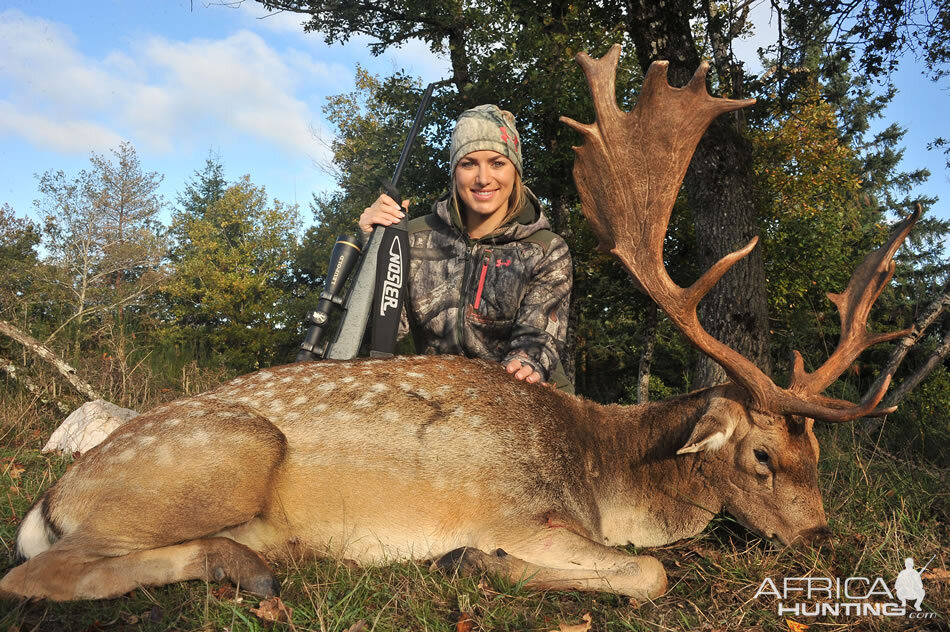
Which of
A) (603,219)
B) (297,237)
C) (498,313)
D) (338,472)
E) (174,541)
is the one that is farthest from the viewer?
(297,237)

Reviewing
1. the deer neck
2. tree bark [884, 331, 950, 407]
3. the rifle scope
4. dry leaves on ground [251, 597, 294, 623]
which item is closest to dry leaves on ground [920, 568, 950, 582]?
the deer neck

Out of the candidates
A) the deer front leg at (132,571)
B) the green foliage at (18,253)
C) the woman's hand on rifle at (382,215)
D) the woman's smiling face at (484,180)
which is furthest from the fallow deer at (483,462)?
the green foliage at (18,253)

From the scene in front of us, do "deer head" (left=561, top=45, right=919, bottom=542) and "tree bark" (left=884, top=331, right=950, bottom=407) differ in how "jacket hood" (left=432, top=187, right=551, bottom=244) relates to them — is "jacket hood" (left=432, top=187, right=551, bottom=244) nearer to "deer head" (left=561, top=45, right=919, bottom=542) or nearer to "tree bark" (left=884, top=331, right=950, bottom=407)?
"deer head" (left=561, top=45, right=919, bottom=542)

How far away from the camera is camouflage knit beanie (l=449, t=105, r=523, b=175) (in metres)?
4.86

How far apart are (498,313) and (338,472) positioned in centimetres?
199

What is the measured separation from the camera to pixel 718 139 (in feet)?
22.8

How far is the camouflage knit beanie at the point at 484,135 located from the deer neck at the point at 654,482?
7.49ft

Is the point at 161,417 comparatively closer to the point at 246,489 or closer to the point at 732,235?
the point at 246,489

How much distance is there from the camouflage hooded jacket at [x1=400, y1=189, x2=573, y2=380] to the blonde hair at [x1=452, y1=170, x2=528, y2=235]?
38mm

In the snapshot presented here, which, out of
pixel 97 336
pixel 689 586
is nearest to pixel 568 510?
pixel 689 586

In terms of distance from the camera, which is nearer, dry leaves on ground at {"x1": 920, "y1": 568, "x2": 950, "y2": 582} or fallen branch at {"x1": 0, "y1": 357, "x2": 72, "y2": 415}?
dry leaves on ground at {"x1": 920, "y1": 568, "x2": 950, "y2": 582}

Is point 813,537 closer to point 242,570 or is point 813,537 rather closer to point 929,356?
point 242,570

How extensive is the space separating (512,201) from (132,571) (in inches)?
137

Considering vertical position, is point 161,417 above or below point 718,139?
below
